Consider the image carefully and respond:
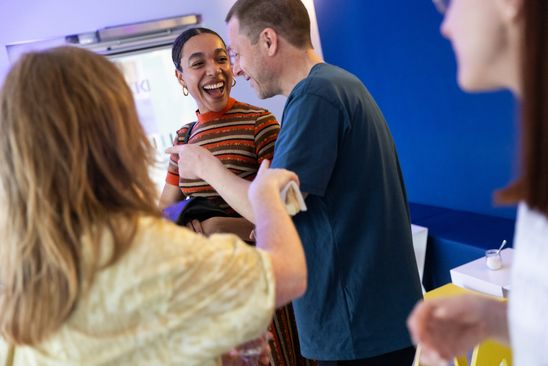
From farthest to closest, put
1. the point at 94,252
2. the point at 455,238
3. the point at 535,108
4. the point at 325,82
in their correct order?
the point at 455,238
the point at 325,82
the point at 94,252
the point at 535,108

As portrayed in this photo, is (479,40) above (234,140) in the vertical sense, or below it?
above

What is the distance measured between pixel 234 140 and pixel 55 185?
1.12 metres

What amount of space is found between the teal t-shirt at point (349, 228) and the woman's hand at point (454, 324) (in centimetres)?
59

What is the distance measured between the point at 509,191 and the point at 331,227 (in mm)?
770

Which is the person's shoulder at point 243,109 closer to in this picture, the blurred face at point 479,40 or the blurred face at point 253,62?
the blurred face at point 253,62

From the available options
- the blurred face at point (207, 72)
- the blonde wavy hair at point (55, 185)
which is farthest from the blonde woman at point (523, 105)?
the blurred face at point (207, 72)

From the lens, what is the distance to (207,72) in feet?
6.79

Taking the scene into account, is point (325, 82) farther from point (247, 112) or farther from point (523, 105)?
point (523, 105)

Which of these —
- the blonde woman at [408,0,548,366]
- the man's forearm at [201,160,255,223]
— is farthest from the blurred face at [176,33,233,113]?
the blonde woman at [408,0,548,366]

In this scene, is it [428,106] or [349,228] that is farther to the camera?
[428,106]

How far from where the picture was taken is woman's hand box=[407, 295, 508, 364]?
87cm

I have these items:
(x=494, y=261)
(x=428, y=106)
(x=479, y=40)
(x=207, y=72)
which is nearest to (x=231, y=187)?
(x=207, y=72)

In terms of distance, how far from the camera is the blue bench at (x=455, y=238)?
325cm

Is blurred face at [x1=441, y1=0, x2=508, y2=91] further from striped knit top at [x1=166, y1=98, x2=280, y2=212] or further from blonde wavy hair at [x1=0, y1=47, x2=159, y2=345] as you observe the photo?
striped knit top at [x1=166, y1=98, x2=280, y2=212]
